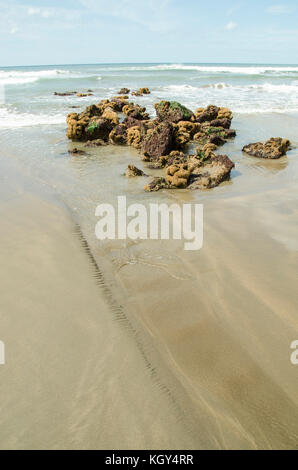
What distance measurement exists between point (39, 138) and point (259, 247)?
827cm

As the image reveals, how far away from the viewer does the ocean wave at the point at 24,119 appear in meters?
11.5

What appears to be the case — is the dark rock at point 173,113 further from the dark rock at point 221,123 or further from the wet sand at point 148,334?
the wet sand at point 148,334

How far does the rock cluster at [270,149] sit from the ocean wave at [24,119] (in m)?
7.94

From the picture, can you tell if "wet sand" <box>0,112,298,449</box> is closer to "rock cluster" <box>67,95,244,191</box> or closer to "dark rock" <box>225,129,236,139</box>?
"rock cluster" <box>67,95,244,191</box>

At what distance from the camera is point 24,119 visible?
12539 millimetres

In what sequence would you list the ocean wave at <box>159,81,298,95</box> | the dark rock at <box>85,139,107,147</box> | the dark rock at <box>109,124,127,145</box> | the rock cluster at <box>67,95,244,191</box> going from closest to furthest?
1. the rock cluster at <box>67,95,244,191</box>
2. the dark rock at <box>85,139,107,147</box>
3. the dark rock at <box>109,124,127,145</box>
4. the ocean wave at <box>159,81,298,95</box>

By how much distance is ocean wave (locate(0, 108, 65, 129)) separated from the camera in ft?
37.9

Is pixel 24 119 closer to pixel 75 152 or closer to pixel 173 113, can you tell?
pixel 75 152

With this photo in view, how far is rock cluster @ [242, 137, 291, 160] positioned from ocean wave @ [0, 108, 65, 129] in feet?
26.1

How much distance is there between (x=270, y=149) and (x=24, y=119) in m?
9.86

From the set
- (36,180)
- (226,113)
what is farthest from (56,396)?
(226,113)

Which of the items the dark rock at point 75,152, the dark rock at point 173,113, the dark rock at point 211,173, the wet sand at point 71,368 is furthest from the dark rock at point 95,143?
the wet sand at point 71,368

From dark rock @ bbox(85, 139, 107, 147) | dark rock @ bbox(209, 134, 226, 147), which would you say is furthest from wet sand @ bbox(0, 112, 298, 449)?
dark rock @ bbox(85, 139, 107, 147)

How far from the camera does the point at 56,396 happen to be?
2082mm
